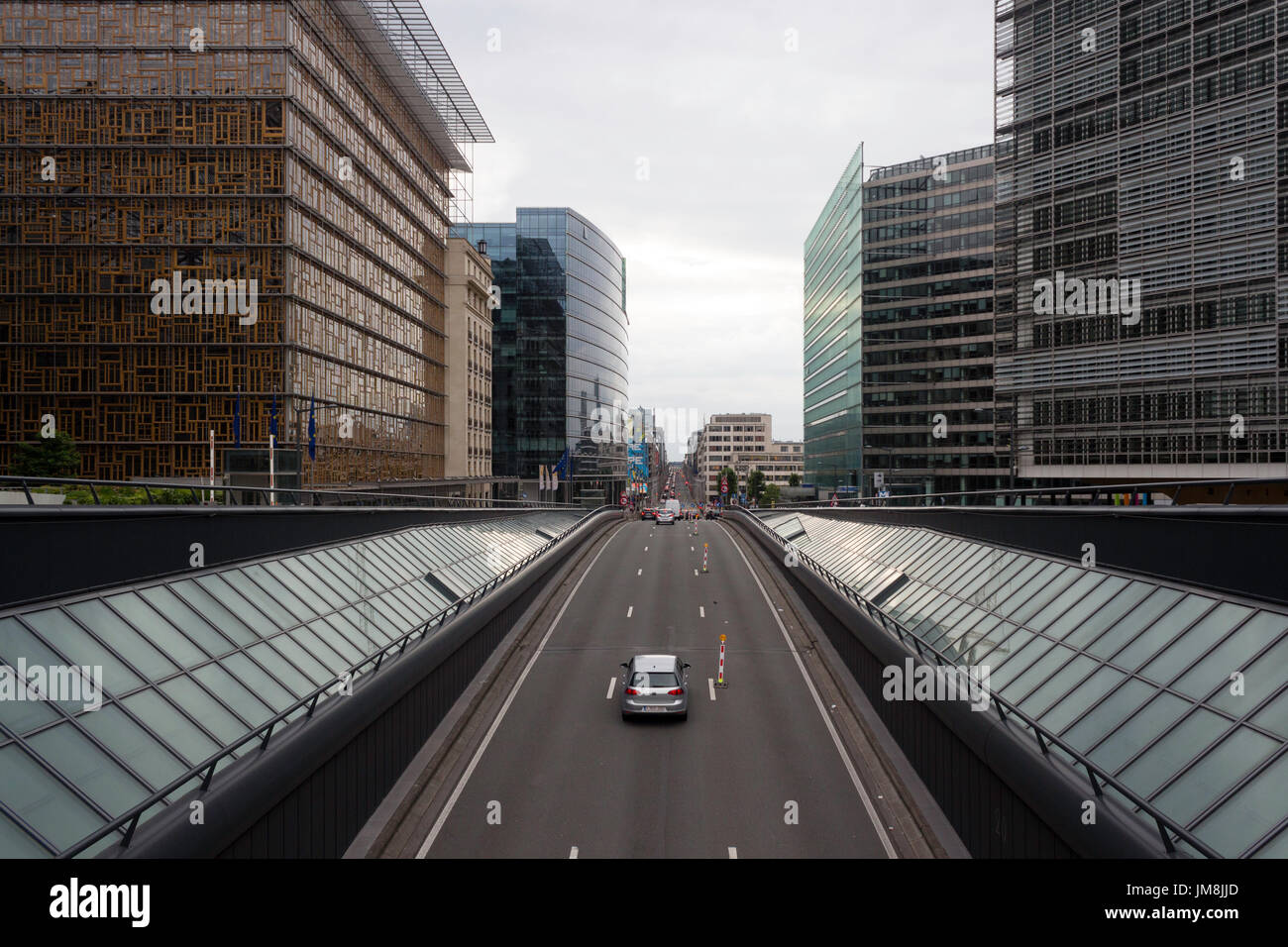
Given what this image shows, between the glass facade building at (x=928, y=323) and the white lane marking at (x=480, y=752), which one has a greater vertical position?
the glass facade building at (x=928, y=323)

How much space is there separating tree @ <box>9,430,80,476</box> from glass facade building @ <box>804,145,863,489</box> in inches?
2972

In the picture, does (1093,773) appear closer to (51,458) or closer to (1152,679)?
(1152,679)

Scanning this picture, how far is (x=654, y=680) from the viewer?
18.8m

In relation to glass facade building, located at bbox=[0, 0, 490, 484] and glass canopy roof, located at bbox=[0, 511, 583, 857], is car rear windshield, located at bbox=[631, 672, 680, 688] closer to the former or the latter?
glass canopy roof, located at bbox=[0, 511, 583, 857]

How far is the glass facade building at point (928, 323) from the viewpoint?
3445 inches

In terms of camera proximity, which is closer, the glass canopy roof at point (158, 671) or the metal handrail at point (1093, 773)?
the metal handrail at point (1093, 773)

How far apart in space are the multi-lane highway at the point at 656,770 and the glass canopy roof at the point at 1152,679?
12.4 ft

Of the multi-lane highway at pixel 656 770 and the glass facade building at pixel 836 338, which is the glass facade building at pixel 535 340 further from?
the multi-lane highway at pixel 656 770

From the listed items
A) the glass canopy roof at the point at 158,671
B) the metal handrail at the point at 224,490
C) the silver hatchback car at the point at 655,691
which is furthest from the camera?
the silver hatchback car at the point at 655,691

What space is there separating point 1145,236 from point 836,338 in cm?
6198

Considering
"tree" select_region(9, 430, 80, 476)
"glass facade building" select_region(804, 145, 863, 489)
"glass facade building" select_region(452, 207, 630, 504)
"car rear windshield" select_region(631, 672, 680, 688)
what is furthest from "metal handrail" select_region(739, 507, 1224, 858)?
"glass facade building" select_region(452, 207, 630, 504)

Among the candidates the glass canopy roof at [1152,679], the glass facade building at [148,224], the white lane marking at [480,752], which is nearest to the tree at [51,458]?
the glass facade building at [148,224]

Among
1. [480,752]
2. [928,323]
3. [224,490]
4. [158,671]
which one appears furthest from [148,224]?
[928,323]
